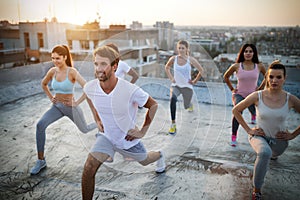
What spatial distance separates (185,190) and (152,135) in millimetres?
1427

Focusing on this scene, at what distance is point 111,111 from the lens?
2.20 meters

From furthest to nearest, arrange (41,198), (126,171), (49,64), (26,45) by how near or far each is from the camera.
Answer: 1. (26,45)
2. (49,64)
3. (126,171)
4. (41,198)

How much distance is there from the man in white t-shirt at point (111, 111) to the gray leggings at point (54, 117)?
94 centimetres

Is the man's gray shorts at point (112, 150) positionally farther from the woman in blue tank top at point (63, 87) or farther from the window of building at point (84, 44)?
the window of building at point (84, 44)

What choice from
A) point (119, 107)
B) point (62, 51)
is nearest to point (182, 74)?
point (62, 51)

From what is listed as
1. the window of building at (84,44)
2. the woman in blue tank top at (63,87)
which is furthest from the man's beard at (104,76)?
the window of building at (84,44)

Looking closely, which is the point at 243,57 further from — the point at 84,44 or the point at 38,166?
the point at 84,44

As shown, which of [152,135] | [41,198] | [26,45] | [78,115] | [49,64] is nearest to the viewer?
[41,198]

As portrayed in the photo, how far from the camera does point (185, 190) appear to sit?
2.56 m

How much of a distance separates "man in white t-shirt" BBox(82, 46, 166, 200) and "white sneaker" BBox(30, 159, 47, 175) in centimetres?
106

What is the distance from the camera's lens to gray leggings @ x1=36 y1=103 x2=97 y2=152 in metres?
2.98

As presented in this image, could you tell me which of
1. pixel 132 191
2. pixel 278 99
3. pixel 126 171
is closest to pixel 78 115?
pixel 126 171

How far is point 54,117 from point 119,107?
127 centimetres

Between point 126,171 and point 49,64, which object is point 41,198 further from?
point 49,64
